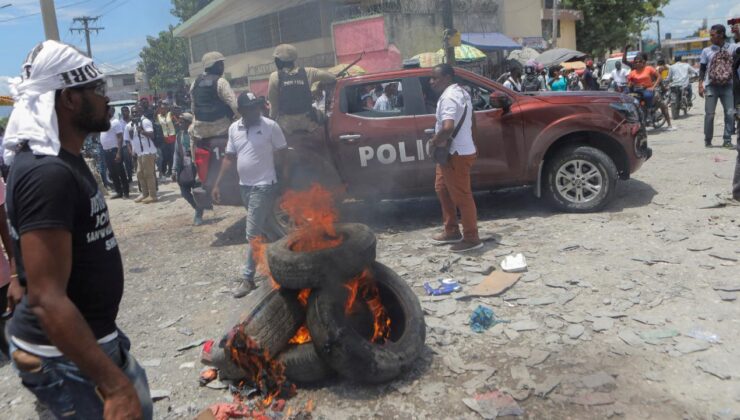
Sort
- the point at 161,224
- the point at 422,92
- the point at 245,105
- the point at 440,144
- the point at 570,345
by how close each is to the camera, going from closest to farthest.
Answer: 1. the point at 570,345
2. the point at 245,105
3. the point at 440,144
4. the point at 422,92
5. the point at 161,224

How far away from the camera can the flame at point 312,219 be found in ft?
13.4

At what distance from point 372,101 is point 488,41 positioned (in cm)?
2014

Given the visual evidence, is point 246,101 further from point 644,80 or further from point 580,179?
point 644,80

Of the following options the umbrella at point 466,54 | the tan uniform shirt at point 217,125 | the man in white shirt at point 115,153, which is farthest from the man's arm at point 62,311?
the umbrella at point 466,54

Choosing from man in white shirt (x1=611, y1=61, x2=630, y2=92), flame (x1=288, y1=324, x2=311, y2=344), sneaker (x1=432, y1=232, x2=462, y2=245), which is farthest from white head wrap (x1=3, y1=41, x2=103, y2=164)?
man in white shirt (x1=611, y1=61, x2=630, y2=92)

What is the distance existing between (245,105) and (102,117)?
3.35 m

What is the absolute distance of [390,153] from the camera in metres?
7.04

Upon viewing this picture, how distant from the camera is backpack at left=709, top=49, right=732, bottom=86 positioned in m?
9.64

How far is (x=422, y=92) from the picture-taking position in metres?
7.07

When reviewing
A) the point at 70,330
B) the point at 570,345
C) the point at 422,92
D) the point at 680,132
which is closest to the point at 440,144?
the point at 422,92

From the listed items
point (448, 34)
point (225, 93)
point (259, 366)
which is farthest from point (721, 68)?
point (259, 366)

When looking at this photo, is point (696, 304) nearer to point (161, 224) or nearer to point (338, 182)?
point (338, 182)

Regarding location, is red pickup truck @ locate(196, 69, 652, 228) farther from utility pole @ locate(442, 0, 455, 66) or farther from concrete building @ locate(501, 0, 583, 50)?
concrete building @ locate(501, 0, 583, 50)

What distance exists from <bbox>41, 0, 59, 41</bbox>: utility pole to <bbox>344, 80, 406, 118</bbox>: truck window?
8296 millimetres
